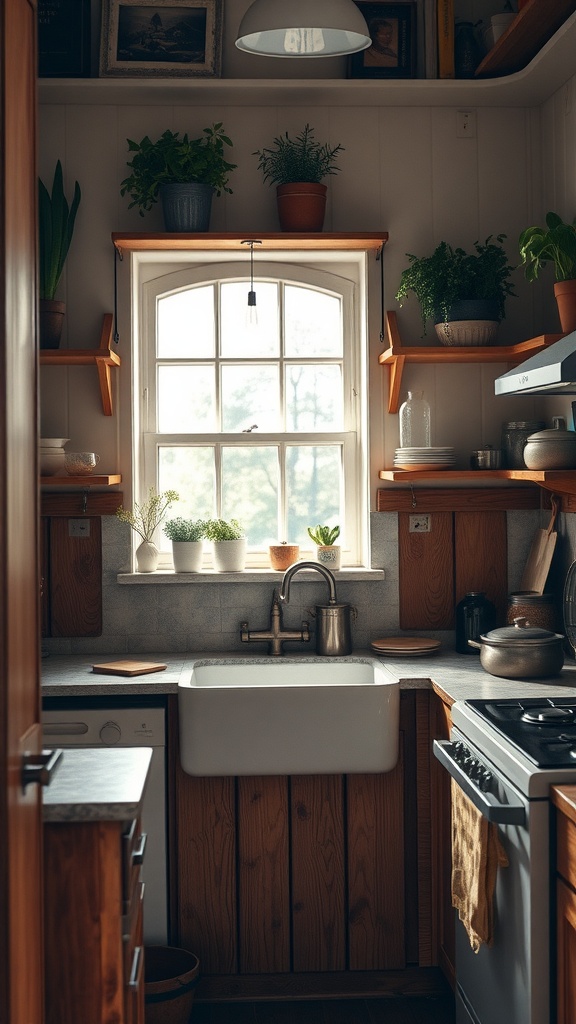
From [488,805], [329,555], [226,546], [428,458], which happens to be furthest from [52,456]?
[488,805]

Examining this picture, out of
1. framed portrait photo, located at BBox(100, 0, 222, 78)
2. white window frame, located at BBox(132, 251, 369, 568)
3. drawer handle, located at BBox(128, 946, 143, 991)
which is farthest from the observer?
white window frame, located at BBox(132, 251, 369, 568)

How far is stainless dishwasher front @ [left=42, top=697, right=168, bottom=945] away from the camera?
120 inches

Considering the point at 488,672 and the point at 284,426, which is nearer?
the point at 488,672

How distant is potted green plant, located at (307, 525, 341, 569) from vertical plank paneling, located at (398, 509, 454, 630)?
8.9 inches

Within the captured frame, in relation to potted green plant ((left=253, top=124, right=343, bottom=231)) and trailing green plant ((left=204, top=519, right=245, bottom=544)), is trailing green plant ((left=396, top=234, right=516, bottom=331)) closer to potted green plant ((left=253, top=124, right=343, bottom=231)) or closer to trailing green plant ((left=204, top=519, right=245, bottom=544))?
potted green plant ((left=253, top=124, right=343, bottom=231))

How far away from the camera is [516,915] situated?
217cm

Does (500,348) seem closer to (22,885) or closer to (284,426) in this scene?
(284,426)

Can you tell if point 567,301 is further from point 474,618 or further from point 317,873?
point 317,873

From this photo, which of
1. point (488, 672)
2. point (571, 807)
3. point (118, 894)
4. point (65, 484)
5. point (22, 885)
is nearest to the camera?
point (22, 885)

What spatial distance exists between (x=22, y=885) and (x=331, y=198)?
275 cm

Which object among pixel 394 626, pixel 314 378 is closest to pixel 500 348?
pixel 314 378

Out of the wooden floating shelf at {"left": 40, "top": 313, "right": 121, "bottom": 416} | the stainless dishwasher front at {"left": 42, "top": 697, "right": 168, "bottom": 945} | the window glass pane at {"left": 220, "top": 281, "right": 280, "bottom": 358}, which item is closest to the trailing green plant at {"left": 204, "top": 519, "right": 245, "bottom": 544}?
the wooden floating shelf at {"left": 40, "top": 313, "right": 121, "bottom": 416}

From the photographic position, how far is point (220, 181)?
139 inches

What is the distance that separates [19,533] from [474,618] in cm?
218
